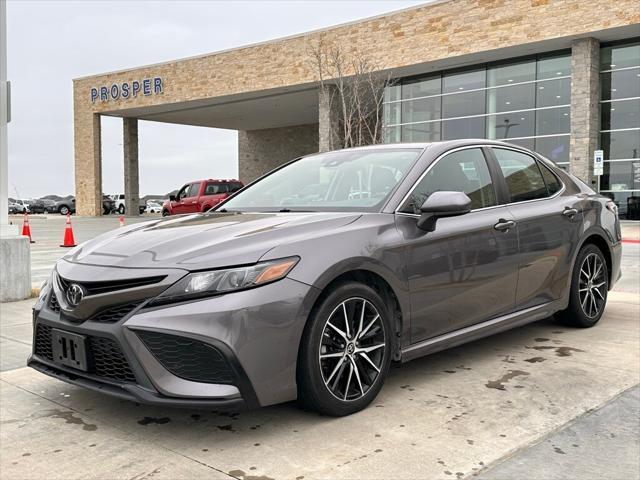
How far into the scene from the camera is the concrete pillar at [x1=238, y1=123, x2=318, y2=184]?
48.4 m

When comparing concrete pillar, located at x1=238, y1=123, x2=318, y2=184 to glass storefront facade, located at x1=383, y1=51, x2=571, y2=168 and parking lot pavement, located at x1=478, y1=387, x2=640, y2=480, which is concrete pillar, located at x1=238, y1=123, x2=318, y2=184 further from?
parking lot pavement, located at x1=478, y1=387, x2=640, y2=480

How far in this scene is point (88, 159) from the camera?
4206cm

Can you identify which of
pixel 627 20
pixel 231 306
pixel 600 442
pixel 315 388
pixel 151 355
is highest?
pixel 627 20

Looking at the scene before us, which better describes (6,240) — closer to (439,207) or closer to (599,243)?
(439,207)

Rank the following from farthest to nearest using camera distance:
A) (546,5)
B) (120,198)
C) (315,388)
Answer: (120,198) < (546,5) < (315,388)

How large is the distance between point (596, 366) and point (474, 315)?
949mm

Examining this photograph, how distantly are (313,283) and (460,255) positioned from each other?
122cm

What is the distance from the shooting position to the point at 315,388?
3.18 metres

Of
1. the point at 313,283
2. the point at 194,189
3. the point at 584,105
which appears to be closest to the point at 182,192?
the point at 194,189

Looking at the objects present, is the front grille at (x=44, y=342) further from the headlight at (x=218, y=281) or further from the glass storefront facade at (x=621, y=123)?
the glass storefront facade at (x=621, y=123)

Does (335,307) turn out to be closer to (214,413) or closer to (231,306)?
(231,306)

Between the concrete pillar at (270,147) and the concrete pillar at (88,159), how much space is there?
10936 mm

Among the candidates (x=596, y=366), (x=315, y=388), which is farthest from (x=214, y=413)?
(x=596, y=366)

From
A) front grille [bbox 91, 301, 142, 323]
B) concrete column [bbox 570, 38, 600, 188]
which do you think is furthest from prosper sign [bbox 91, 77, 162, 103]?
front grille [bbox 91, 301, 142, 323]
